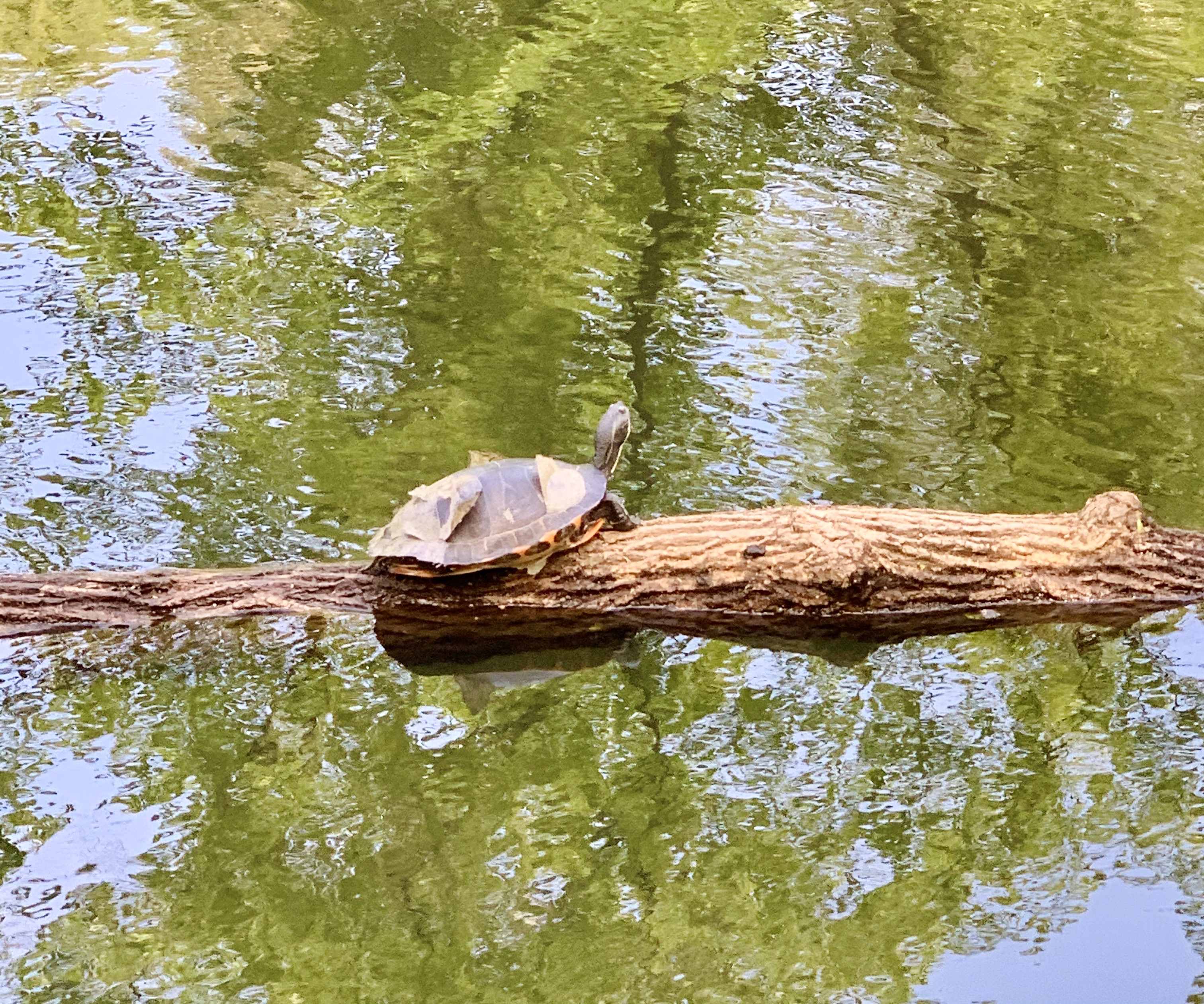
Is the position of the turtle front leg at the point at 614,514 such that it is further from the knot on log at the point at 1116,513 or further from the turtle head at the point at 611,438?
the knot on log at the point at 1116,513

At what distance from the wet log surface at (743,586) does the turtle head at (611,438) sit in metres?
0.39

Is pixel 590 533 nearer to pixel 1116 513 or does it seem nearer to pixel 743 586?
pixel 743 586

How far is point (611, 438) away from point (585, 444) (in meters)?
0.97

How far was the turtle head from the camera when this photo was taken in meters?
5.50

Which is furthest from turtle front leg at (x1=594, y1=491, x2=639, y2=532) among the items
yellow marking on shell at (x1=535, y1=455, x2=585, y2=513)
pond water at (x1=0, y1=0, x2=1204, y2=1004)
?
pond water at (x1=0, y1=0, x2=1204, y2=1004)

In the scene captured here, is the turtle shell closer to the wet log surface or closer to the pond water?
the wet log surface

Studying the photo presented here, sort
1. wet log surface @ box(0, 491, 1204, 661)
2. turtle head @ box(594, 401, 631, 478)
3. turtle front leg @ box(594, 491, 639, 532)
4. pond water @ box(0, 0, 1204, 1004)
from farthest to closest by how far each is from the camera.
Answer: turtle head @ box(594, 401, 631, 478)
turtle front leg @ box(594, 491, 639, 532)
wet log surface @ box(0, 491, 1204, 661)
pond water @ box(0, 0, 1204, 1004)

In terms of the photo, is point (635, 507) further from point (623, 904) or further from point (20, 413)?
point (20, 413)

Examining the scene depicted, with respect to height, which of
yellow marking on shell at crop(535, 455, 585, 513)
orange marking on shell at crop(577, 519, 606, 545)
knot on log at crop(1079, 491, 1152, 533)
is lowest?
orange marking on shell at crop(577, 519, 606, 545)

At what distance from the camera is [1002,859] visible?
4215 millimetres

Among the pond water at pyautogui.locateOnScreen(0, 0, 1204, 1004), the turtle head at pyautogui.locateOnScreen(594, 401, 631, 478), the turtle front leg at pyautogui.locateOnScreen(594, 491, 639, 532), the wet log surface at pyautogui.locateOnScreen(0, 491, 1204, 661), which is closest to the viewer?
the pond water at pyautogui.locateOnScreen(0, 0, 1204, 1004)

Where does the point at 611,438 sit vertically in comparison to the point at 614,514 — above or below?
above

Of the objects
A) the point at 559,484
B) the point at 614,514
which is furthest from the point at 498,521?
the point at 614,514

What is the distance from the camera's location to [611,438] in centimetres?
551
